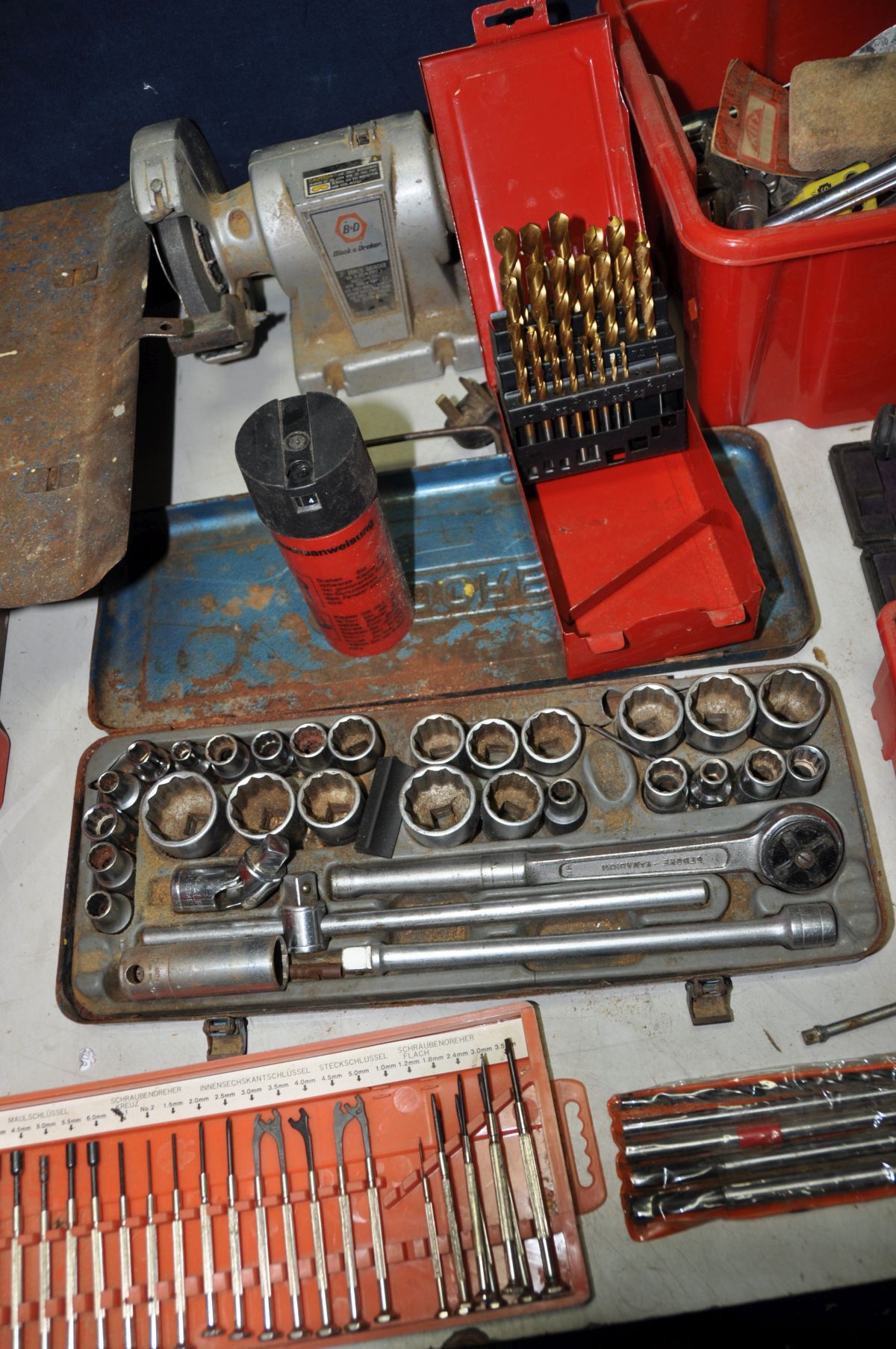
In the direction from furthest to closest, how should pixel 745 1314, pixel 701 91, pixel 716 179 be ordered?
pixel 701 91, pixel 716 179, pixel 745 1314

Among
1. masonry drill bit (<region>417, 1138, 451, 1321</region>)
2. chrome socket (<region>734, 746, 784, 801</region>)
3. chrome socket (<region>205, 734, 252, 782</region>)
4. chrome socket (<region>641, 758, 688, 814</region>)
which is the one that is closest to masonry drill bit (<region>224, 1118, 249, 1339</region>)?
masonry drill bit (<region>417, 1138, 451, 1321</region>)

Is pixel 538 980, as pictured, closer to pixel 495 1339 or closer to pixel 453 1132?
pixel 453 1132

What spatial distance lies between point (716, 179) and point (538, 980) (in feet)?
3.96

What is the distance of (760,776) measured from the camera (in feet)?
4.35

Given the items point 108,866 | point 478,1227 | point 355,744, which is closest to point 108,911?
point 108,866

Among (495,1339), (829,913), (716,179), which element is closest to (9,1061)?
(495,1339)

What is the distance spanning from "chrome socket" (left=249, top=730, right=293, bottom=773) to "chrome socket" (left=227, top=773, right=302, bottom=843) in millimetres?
14

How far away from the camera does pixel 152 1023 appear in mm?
1365

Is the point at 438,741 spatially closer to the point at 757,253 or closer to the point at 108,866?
the point at 108,866

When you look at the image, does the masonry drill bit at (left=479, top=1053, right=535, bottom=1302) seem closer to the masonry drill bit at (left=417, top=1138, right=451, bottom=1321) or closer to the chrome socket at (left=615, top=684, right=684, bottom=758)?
the masonry drill bit at (left=417, top=1138, right=451, bottom=1321)

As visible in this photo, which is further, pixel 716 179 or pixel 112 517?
pixel 716 179

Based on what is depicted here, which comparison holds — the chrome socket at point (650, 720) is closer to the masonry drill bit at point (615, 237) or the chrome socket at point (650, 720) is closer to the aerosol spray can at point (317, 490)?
the aerosol spray can at point (317, 490)

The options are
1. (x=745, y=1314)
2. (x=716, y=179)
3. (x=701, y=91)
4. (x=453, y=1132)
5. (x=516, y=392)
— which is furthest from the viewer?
(x=701, y=91)

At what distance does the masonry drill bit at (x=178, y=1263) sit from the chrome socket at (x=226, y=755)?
51 centimetres
